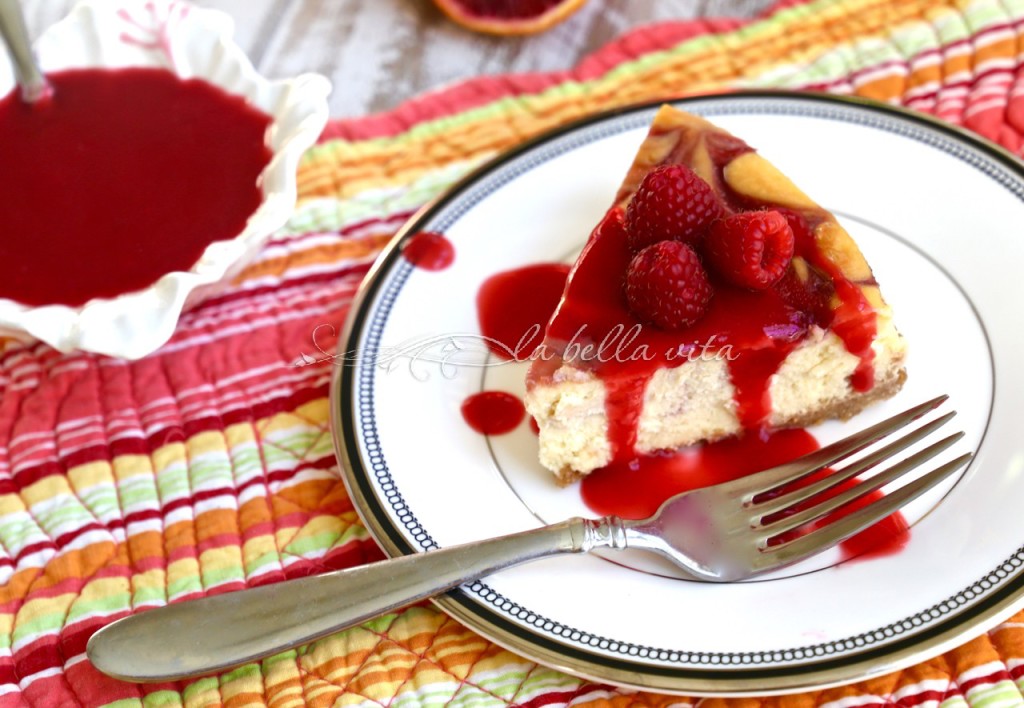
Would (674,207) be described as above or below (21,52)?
above

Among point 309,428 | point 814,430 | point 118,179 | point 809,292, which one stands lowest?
point 309,428

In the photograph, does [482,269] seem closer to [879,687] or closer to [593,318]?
[593,318]

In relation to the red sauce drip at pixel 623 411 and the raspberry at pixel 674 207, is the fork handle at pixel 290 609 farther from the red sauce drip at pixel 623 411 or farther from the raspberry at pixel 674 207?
the raspberry at pixel 674 207

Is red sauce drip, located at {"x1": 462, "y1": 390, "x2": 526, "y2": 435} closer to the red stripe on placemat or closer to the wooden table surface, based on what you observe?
the red stripe on placemat

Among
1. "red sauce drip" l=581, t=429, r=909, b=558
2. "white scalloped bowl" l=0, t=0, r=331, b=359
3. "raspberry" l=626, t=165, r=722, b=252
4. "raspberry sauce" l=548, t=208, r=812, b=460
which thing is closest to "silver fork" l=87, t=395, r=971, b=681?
"red sauce drip" l=581, t=429, r=909, b=558

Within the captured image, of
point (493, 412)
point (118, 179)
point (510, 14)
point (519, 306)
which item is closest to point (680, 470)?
point (493, 412)

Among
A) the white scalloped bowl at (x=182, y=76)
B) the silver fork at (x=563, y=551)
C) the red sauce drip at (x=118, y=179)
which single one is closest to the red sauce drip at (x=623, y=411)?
the silver fork at (x=563, y=551)

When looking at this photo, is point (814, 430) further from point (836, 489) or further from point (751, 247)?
point (751, 247)
